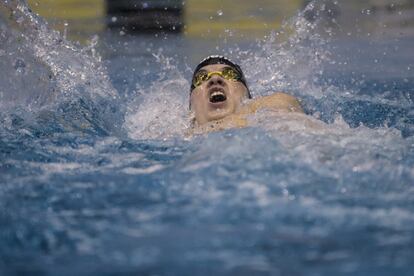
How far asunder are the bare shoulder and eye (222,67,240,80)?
0.26 meters

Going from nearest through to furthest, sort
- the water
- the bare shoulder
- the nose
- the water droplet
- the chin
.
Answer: the water → the bare shoulder → the chin → the nose → the water droplet

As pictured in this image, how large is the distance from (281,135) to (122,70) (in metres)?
3.54

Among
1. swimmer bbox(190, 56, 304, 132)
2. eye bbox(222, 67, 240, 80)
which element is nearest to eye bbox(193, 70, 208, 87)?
swimmer bbox(190, 56, 304, 132)

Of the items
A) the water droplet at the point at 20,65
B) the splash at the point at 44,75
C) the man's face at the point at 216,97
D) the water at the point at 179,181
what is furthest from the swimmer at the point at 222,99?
the water droplet at the point at 20,65

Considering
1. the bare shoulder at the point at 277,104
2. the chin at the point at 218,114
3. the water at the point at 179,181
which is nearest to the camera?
the water at the point at 179,181

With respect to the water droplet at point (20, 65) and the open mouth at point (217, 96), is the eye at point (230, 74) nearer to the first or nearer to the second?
the open mouth at point (217, 96)

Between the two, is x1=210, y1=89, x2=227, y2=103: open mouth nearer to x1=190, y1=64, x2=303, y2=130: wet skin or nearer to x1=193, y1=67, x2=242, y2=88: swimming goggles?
x1=190, y1=64, x2=303, y2=130: wet skin

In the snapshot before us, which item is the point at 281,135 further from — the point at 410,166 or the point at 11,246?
the point at 11,246

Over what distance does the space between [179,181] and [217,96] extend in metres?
1.49

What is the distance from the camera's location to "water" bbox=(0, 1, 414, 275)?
252cm

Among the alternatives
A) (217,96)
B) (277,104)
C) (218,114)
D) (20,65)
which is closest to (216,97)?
(217,96)

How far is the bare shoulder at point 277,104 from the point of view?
446cm

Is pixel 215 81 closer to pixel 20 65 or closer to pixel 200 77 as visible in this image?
pixel 200 77

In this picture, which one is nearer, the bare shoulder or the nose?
the bare shoulder
